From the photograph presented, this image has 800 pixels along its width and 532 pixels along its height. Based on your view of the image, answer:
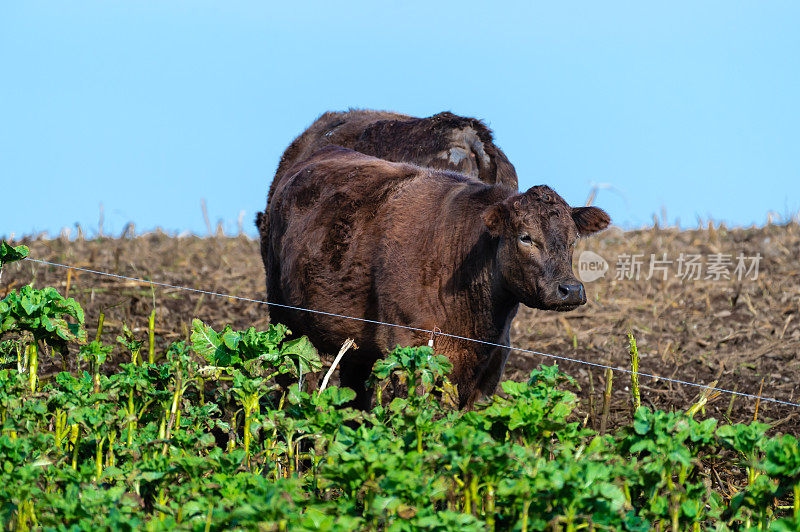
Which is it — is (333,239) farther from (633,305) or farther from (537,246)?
(633,305)

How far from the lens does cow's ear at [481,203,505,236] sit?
6496mm

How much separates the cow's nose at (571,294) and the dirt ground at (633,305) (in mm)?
2024

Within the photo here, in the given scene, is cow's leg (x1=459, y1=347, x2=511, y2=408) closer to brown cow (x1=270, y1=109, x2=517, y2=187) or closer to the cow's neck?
the cow's neck

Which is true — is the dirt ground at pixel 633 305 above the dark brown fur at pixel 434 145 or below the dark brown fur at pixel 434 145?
below

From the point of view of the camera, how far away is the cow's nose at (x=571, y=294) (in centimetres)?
611

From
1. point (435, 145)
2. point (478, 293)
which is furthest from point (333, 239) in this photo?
point (435, 145)

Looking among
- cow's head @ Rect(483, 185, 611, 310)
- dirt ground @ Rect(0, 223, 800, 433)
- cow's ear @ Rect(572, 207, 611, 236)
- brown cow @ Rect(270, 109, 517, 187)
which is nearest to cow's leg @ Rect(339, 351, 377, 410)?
dirt ground @ Rect(0, 223, 800, 433)

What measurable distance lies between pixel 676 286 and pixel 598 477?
30.8ft

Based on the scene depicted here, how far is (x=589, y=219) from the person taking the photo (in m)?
6.79

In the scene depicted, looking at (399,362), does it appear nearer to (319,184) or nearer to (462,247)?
(462,247)

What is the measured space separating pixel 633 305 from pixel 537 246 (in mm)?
6060

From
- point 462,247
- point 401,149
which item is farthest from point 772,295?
point 462,247

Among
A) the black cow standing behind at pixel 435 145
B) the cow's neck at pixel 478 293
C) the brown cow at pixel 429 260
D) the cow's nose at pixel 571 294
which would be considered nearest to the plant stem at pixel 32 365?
the brown cow at pixel 429 260
